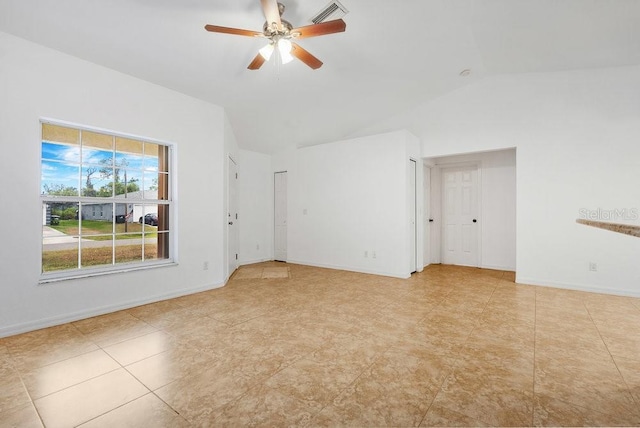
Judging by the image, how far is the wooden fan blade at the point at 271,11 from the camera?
2.08m

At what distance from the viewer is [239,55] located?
317cm

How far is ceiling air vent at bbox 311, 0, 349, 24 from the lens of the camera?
2.59 m

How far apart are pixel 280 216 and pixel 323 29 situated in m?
4.60

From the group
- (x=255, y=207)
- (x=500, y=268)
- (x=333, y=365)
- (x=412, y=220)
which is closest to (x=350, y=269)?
(x=412, y=220)

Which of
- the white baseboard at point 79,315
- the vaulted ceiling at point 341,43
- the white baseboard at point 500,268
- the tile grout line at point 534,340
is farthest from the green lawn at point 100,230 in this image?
the white baseboard at point 500,268

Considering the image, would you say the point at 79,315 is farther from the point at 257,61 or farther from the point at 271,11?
the point at 271,11

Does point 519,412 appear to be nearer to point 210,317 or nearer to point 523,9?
point 210,317

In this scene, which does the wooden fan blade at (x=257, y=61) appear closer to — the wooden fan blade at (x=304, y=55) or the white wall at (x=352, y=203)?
the wooden fan blade at (x=304, y=55)

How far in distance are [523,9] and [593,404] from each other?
3461mm

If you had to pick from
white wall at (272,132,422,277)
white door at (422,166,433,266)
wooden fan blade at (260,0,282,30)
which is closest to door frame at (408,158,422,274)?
white wall at (272,132,422,277)

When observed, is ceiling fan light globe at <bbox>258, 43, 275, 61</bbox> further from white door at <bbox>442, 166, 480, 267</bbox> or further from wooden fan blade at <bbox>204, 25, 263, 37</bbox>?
white door at <bbox>442, 166, 480, 267</bbox>

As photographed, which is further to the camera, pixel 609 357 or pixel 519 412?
pixel 609 357

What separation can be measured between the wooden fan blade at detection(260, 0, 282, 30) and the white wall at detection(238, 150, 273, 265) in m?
3.90

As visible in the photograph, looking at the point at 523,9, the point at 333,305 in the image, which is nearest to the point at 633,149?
the point at 523,9
